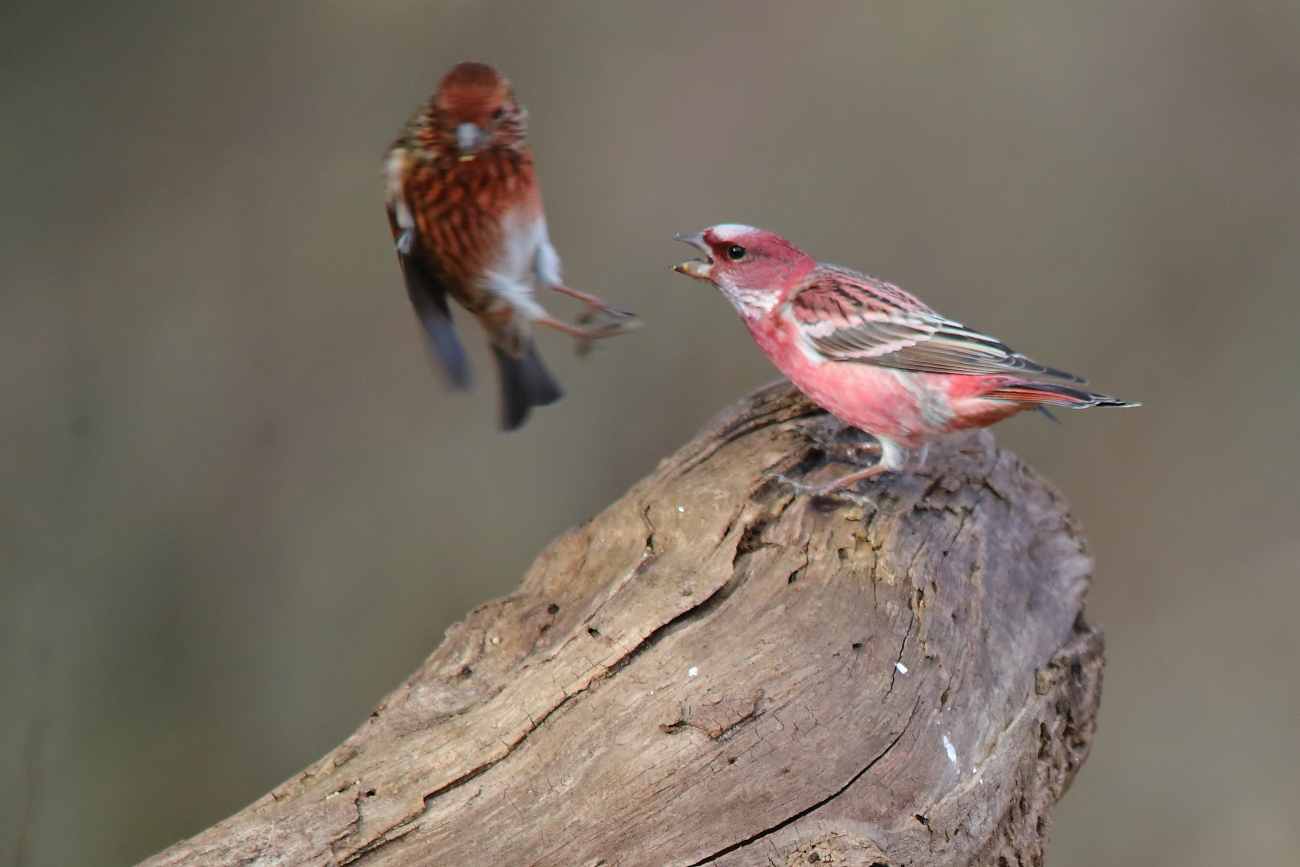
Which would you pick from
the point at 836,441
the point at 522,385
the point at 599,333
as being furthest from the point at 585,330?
the point at 836,441

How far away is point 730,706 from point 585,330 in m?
0.70

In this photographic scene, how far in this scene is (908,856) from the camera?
6.05 ft

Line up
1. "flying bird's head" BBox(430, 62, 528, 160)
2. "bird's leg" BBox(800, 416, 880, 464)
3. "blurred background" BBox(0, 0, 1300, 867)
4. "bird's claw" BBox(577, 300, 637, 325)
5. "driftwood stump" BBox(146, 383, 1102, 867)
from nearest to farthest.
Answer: "flying bird's head" BBox(430, 62, 528, 160)
"driftwood stump" BBox(146, 383, 1102, 867)
"bird's claw" BBox(577, 300, 637, 325)
"blurred background" BBox(0, 0, 1300, 867)
"bird's leg" BBox(800, 416, 880, 464)

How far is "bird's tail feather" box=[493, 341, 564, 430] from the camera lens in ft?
6.21

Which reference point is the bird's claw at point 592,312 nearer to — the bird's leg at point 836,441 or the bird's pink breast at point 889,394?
the bird's pink breast at point 889,394

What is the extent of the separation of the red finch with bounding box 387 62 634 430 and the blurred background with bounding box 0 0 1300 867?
8cm

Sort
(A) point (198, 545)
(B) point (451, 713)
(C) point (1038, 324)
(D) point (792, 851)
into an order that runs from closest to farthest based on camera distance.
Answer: (D) point (792, 851)
(B) point (451, 713)
(A) point (198, 545)
(C) point (1038, 324)

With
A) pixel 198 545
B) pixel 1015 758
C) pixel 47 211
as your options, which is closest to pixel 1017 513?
pixel 1015 758

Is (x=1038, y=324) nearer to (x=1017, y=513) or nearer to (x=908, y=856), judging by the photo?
(x=1017, y=513)

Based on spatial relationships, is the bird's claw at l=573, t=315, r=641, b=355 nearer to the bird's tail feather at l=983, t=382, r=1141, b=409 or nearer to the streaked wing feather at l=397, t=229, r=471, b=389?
the streaked wing feather at l=397, t=229, r=471, b=389

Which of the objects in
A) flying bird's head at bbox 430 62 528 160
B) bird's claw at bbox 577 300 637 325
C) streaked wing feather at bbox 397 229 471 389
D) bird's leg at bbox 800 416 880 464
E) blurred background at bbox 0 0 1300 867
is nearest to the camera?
flying bird's head at bbox 430 62 528 160

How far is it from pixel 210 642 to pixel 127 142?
4.52 ft

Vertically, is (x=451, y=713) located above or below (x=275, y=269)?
below

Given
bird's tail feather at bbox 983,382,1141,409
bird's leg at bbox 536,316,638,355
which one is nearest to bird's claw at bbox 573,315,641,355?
bird's leg at bbox 536,316,638,355
